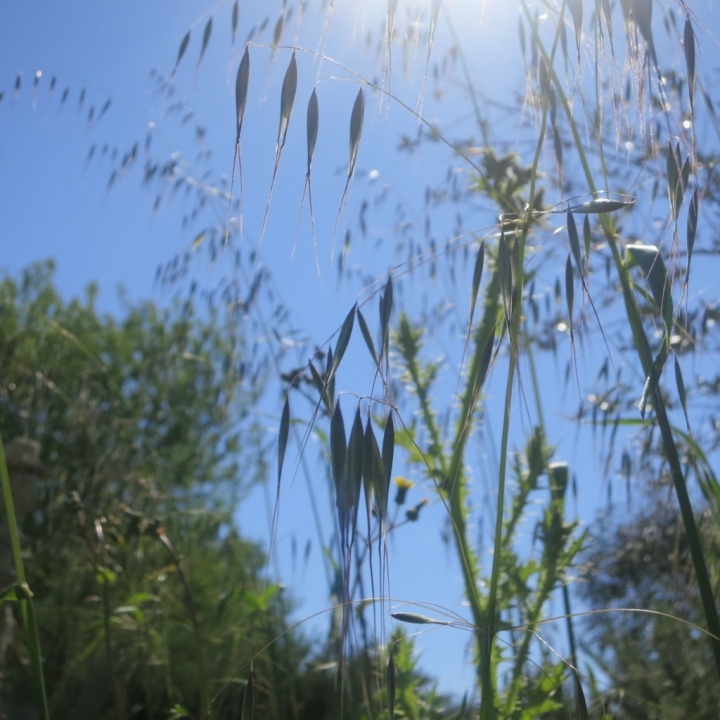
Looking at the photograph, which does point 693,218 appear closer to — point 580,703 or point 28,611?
point 580,703

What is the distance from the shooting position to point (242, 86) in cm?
85

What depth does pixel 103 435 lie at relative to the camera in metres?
3.27

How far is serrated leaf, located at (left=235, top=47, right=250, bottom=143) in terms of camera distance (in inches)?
32.0

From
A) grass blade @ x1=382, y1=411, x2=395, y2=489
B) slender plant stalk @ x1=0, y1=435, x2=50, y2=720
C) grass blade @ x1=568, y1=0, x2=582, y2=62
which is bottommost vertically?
slender plant stalk @ x1=0, y1=435, x2=50, y2=720

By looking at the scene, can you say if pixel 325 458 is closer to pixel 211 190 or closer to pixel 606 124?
pixel 211 190

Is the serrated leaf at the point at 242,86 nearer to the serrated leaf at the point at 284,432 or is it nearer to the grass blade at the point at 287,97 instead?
the grass blade at the point at 287,97

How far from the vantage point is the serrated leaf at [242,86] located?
81 cm

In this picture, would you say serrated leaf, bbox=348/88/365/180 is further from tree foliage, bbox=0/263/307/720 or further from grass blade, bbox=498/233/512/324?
tree foliage, bbox=0/263/307/720

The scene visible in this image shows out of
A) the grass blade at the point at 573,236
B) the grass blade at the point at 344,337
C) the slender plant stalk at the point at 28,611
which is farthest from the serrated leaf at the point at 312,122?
the slender plant stalk at the point at 28,611

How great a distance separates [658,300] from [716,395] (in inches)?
77.0

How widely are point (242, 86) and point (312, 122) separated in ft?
0.31

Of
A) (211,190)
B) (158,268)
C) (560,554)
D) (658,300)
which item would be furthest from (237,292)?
(658,300)

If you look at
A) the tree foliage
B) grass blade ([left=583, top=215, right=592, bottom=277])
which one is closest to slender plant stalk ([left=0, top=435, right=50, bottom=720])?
the tree foliage

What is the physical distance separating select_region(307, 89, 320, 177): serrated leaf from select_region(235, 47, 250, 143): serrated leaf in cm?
7
